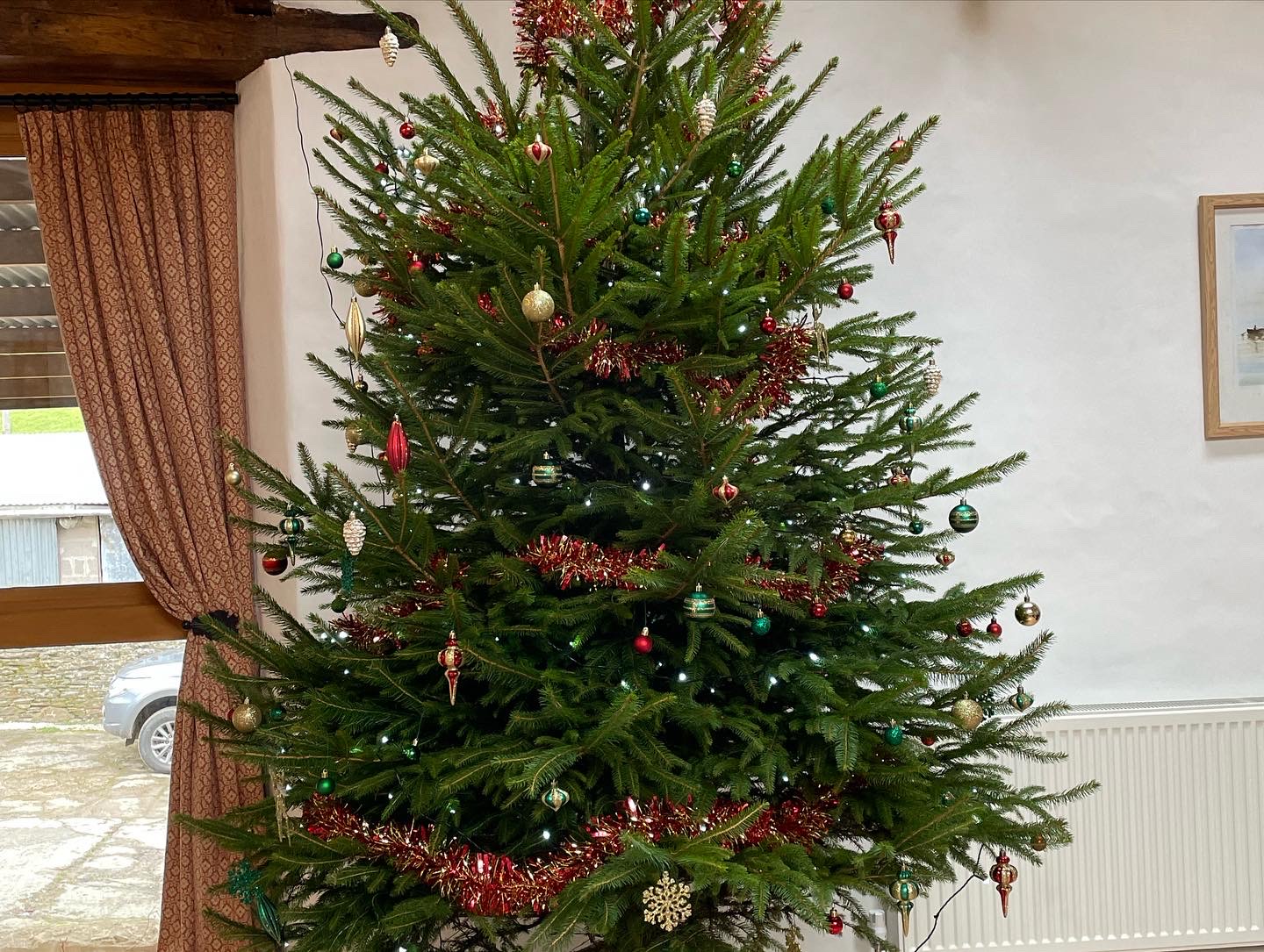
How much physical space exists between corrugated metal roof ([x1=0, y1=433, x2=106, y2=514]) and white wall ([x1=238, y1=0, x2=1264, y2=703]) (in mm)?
507

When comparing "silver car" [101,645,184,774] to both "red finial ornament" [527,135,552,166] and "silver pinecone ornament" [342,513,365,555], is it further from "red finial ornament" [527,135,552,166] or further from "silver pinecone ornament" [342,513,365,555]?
"red finial ornament" [527,135,552,166]

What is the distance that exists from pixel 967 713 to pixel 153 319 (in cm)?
219

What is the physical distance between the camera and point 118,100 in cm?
261

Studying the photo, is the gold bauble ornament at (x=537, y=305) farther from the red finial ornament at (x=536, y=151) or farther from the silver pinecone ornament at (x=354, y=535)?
the silver pinecone ornament at (x=354, y=535)

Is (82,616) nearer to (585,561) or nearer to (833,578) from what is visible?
(585,561)

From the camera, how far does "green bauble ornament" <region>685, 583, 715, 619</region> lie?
1449 mm

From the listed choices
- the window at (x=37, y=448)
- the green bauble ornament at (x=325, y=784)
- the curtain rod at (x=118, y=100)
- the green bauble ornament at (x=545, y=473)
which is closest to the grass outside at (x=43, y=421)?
the window at (x=37, y=448)

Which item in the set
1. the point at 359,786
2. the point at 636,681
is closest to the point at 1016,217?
the point at 636,681

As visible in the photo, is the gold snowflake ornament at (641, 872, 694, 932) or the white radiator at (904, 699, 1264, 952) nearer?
the gold snowflake ornament at (641, 872, 694, 932)

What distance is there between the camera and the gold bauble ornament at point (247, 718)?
1.79 metres

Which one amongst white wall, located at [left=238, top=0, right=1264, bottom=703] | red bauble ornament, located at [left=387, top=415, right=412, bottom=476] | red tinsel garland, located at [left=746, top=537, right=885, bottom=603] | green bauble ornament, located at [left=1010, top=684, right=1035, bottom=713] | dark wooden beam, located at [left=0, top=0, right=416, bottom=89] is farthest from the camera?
white wall, located at [left=238, top=0, right=1264, bottom=703]

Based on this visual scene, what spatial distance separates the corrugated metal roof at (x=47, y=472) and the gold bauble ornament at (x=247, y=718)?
124cm

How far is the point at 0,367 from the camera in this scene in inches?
108

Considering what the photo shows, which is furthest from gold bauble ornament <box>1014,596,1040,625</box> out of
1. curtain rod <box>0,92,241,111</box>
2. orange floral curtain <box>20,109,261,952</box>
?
curtain rod <box>0,92,241,111</box>
